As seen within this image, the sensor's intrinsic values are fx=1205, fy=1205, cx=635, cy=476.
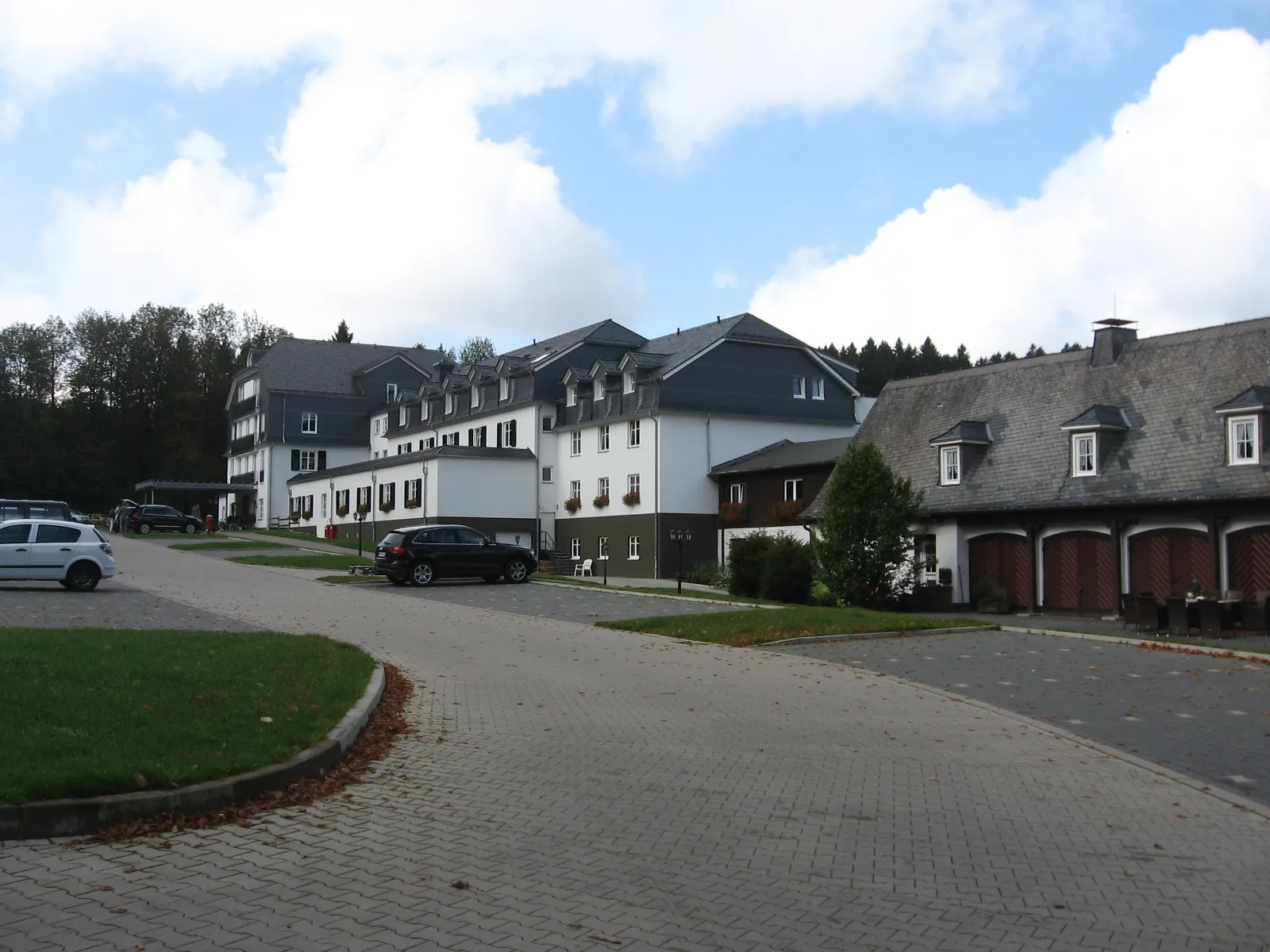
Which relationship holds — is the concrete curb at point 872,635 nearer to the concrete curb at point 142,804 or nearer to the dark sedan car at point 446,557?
the concrete curb at point 142,804

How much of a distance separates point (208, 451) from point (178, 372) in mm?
6508

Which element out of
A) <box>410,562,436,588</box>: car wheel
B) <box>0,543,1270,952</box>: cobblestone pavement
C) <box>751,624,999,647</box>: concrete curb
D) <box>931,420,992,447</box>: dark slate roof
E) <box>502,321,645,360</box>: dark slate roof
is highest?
<box>502,321,645,360</box>: dark slate roof

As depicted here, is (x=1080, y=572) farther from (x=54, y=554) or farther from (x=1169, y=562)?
(x=54, y=554)

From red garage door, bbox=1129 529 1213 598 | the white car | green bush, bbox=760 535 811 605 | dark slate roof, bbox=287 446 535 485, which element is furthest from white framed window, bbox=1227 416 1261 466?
dark slate roof, bbox=287 446 535 485

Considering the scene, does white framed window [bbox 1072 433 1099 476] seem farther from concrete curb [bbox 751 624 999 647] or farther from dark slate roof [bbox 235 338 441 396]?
dark slate roof [bbox 235 338 441 396]

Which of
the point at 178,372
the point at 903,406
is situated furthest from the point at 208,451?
the point at 903,406

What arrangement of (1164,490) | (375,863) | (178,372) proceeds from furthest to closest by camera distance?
(178,372) < (1164,490) < (375,863)

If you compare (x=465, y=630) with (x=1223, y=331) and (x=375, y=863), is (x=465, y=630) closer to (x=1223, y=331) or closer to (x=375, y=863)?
(x=375, y=863)

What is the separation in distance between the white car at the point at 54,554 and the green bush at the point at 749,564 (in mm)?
16897

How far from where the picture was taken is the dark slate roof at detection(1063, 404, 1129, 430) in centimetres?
3234

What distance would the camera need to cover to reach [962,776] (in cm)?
1009

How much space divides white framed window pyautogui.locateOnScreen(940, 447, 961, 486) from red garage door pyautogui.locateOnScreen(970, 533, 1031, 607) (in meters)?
2.00

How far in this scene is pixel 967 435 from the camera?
36188 millimetres

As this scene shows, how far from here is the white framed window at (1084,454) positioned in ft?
106
